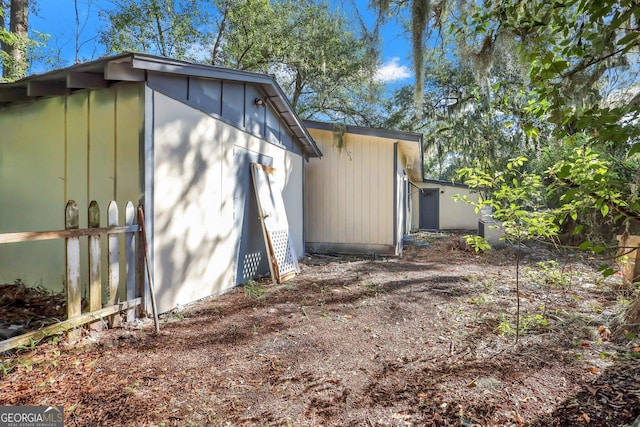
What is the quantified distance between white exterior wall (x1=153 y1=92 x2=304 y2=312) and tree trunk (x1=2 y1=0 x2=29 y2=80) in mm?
7113

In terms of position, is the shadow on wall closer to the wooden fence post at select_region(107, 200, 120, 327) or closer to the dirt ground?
the dirt ground

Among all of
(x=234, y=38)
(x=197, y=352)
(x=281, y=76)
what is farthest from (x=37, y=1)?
(x=197, y=352)

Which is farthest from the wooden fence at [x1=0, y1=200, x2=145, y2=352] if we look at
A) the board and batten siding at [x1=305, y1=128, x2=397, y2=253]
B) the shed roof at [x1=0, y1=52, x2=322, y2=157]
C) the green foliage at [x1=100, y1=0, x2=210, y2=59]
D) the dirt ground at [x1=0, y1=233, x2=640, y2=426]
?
the green foliage at [x1=100, y1=0, x2=210, y2=59]

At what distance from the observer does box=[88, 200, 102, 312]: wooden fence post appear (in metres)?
2.74

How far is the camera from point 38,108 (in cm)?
385

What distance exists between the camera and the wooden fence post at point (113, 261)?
2.89 m

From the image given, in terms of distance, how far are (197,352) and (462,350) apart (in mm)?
2238

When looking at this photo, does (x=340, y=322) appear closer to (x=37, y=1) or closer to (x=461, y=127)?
(x=461, y=127)

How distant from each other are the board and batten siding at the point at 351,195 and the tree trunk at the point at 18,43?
7202 mm

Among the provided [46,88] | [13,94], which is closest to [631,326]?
[46,88]

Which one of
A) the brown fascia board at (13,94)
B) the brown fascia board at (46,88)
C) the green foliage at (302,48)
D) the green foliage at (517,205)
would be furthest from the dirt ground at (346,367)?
the green foliage at (302,48)

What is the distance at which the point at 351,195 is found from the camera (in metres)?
7.89

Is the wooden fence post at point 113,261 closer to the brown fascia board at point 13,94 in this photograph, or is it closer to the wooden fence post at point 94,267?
the wooden fence post at point 94,267

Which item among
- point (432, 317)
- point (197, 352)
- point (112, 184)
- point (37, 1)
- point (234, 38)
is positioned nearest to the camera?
point (197, 352)
